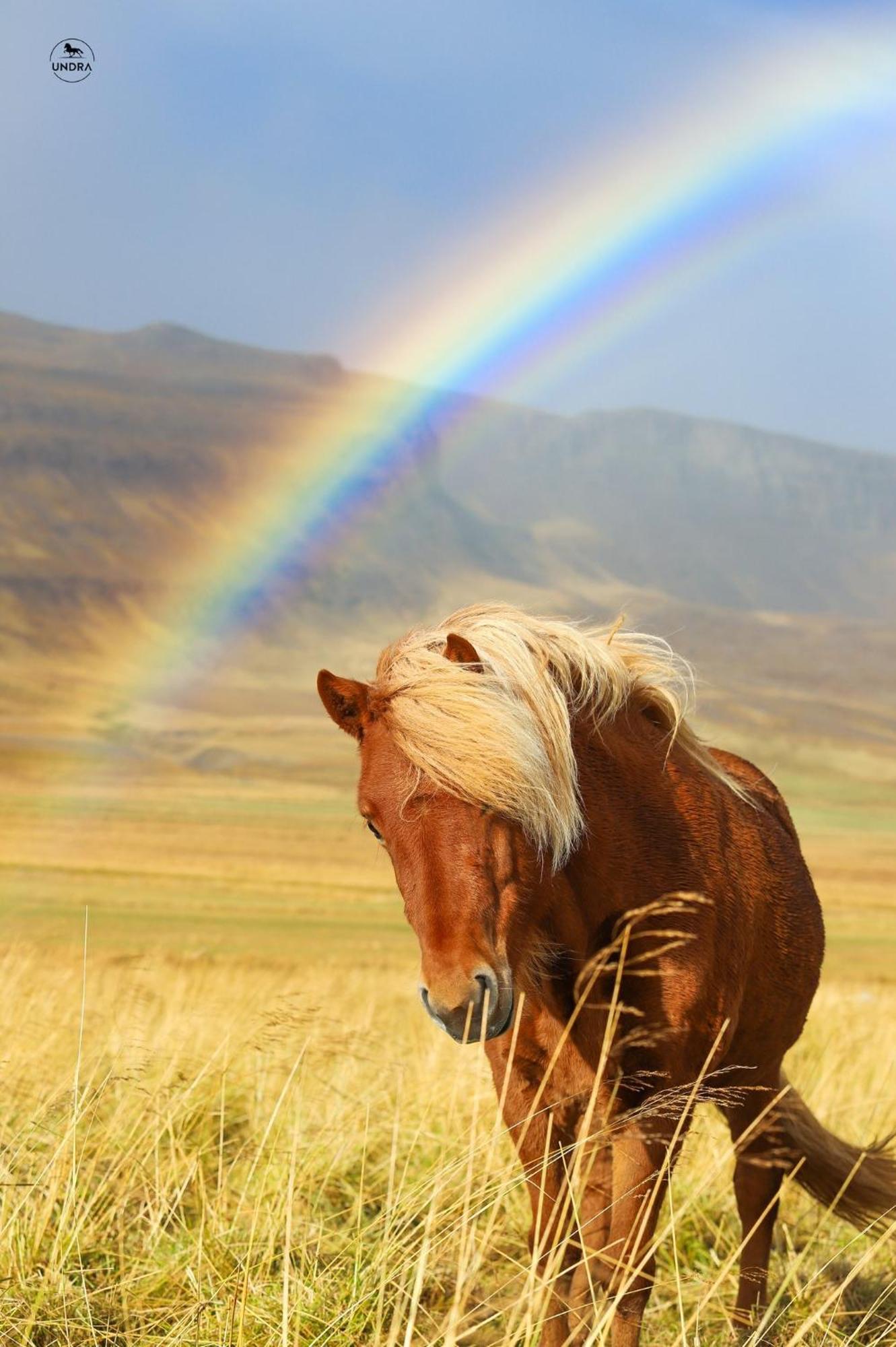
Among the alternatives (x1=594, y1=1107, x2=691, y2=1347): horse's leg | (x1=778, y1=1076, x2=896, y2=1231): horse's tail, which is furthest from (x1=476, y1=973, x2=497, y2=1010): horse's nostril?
(x1=778, y1=1076, x2=896, y2=1231): horse's tail

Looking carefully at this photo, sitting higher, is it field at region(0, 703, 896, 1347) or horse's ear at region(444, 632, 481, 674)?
horse's ear at region(444, 632, 481, 674)

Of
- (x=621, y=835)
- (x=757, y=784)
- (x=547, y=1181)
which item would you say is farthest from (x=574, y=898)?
(x=757, y=784)

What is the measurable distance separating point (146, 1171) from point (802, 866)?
265 centimetres

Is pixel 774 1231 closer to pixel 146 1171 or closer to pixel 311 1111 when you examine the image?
pixel 311 1111

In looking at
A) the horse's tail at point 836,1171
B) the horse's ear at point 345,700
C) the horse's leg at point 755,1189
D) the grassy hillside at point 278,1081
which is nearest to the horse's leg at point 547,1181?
the grassy hillside at point 278,1081

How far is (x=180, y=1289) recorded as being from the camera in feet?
12.0

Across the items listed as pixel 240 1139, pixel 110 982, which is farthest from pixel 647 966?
pixel 110 982

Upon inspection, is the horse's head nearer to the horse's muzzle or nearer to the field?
the horse's muzzle

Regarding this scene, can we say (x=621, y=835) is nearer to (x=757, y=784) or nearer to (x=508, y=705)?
(x=508, y=705)

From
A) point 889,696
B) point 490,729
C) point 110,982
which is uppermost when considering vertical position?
A: point 889,696

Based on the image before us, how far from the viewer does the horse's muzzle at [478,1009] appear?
9.78ft

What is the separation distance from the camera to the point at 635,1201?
345 centimetres

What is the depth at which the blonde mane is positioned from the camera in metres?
3.22

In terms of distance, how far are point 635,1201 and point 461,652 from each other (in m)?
1.52
